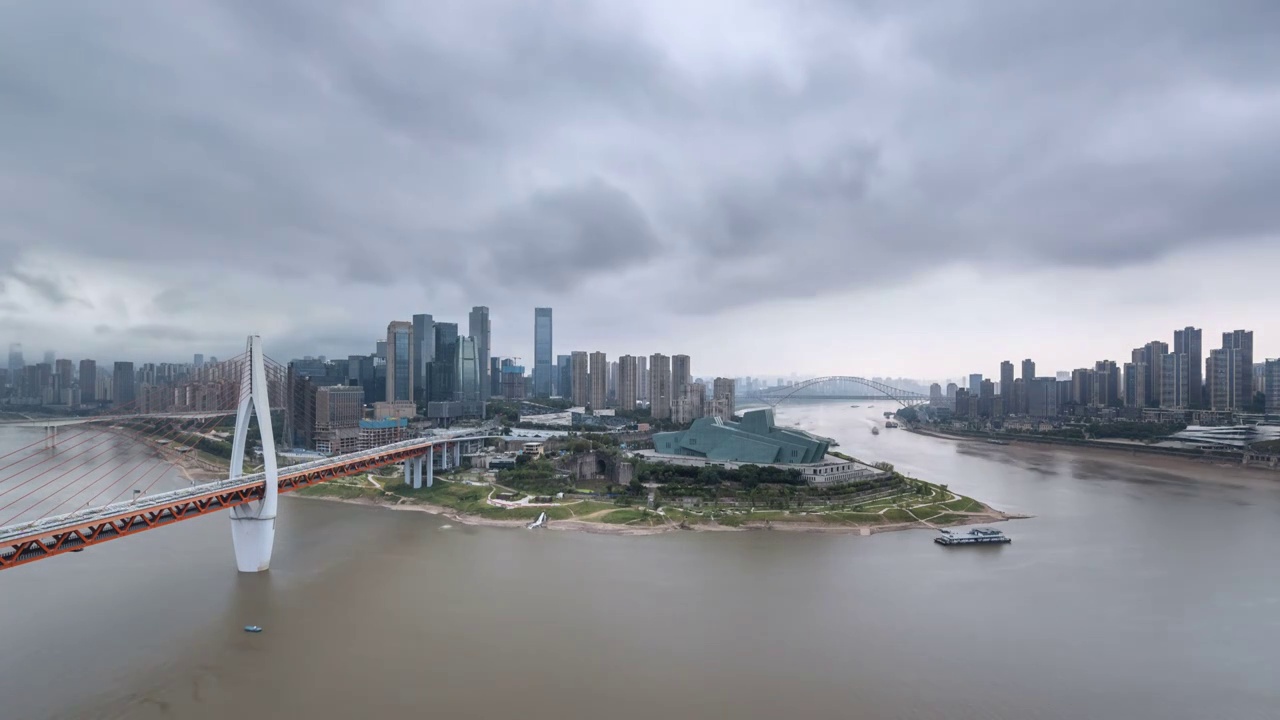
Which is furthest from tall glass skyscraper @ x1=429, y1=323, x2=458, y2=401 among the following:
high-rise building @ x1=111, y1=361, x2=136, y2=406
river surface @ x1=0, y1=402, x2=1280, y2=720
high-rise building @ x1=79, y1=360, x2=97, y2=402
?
river surface @ x1=0, y1=402, x2=1280, y2=720

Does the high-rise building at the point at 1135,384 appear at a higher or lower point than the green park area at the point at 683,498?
higher

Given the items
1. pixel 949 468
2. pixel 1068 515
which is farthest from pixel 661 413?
pixel 1068 515

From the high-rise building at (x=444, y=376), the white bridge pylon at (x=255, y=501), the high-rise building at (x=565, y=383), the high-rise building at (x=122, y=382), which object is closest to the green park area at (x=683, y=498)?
the white bridge pylon at (x=255, y=501)

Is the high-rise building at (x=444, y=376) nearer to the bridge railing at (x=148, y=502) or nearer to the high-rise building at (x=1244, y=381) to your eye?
the bridge railing at (x=148, y=502)

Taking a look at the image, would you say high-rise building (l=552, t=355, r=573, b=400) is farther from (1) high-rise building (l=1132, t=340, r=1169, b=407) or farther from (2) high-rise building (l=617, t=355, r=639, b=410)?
(1) high-rise building (l=1132, t=340, r=1169, b=407)

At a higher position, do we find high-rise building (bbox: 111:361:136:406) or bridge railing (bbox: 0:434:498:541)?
high-rise building (bbox: 111:361:136:406)

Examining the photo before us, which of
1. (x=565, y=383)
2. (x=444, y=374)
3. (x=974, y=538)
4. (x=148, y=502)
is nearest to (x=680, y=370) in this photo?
(x=444, y=374)

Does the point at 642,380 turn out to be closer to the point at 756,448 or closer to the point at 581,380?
the point at 581,380

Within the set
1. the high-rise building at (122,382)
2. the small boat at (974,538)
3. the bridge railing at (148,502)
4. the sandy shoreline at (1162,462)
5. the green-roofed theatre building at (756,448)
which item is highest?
the high-rise building at (122,382)
